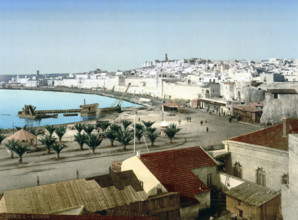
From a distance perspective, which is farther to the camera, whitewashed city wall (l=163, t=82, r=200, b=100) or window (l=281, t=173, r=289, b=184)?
whitewashed city wall (l=163, t=82, r=200, b=100)

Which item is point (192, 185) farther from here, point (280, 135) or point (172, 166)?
point (280, 135)

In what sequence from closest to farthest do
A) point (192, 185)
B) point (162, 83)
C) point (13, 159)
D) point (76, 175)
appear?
point (192, 185) < point (76, 175) < point (13, 159) < point (162, 83)

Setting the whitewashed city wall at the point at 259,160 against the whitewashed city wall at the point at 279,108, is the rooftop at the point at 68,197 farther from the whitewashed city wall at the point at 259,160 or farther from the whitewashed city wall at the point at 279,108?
the whitewashed city wall at the point at 279,108

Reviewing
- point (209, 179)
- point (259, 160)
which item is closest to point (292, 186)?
point (259, 160)

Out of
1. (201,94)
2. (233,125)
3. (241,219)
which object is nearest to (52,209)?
(241,219)

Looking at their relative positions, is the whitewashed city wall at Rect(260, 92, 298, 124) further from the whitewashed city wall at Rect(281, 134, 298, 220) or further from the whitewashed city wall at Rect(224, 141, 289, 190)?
the whitewashed city wall at Rect(281, 134, 298, 220)

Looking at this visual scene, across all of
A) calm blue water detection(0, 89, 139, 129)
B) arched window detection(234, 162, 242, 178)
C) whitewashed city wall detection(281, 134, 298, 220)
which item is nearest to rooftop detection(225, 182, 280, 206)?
arched window detection(234, 162, 242, 178)
